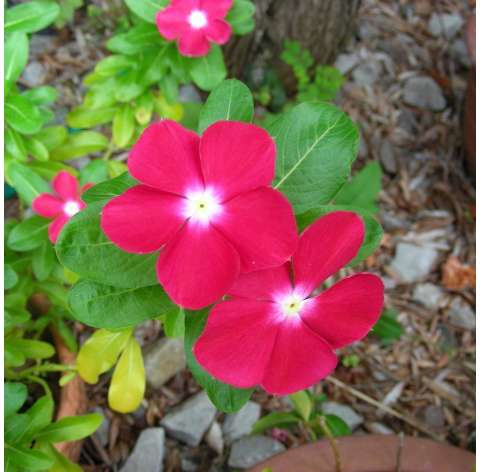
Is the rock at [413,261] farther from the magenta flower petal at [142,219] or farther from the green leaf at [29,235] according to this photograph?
the magenta flower petal at [142,219]

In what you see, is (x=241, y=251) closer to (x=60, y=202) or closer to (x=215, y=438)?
(x=60, y=202)

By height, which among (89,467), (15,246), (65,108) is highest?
(15,246)

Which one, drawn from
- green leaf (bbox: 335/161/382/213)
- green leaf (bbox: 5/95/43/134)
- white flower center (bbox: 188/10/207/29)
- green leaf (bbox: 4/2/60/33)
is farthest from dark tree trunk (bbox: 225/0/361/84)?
green leaf (bbox: 5/95/43/134)

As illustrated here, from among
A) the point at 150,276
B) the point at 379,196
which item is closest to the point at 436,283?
the point at 379,196

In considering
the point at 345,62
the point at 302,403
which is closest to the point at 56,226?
the point at 302,403

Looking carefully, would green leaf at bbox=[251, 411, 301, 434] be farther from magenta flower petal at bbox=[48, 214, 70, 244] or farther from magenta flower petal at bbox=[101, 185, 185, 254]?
magenta flower petal at bbox=[101, 185, 185, 254]

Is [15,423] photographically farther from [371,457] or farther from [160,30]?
[160,30]

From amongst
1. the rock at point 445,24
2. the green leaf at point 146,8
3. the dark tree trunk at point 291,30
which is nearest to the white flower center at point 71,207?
the green leaf at point 146,8

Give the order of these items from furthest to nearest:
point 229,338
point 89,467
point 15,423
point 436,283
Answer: point 436,283
point 89,467
point 15,423
point 229,338
